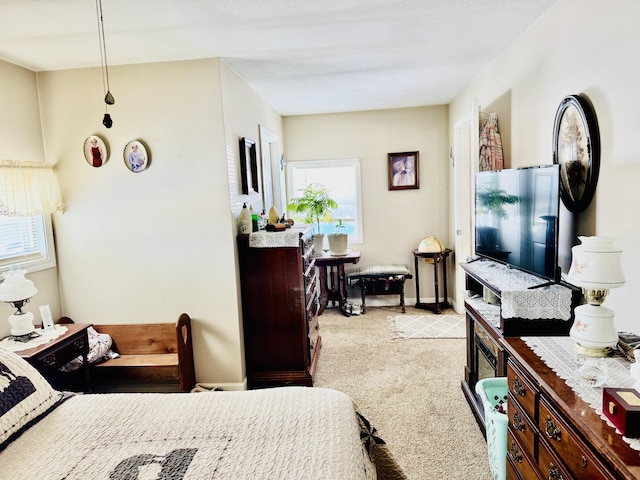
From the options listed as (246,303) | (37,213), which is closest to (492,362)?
(246,303)

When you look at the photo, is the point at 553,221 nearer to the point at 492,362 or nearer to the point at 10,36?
the point at 492,362

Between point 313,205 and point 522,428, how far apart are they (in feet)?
12.2

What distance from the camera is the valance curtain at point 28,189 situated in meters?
2.78

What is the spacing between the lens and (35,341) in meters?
2.56

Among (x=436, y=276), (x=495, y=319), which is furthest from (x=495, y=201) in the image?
(x=436, y=276)

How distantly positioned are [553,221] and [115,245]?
290 centimetres

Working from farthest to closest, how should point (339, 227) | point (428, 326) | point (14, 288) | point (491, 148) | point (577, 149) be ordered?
1. point (339, 227)
2. point (428, 326)
3. point (491, 148)
4. point (14, 288)
5. point (577, 149)

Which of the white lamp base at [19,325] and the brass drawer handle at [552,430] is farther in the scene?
the white lamp base at [19,325]

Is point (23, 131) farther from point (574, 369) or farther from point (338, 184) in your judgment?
point (574, 369)

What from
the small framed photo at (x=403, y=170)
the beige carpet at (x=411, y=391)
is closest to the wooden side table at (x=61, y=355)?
the beige carpet at (x=411, y=391)

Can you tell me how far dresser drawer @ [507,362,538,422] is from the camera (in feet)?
5.21

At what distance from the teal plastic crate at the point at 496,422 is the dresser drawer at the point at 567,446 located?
1.59 ft

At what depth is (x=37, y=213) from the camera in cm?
300

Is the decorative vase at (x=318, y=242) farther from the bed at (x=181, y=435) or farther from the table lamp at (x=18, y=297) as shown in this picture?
the bed at (x=181, y=435)
